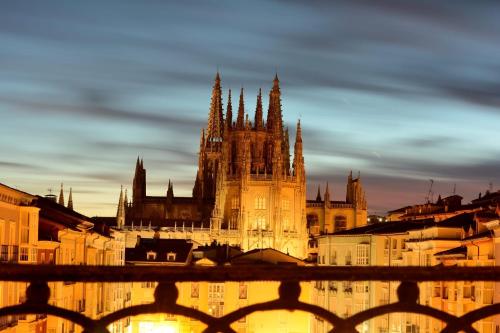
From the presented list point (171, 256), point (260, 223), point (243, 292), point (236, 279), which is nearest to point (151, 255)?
point (171, 256)

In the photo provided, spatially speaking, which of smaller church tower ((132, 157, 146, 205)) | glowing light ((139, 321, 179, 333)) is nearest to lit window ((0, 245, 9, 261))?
glowing light ((139, 321, 179, 333))

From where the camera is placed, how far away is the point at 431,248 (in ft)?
182

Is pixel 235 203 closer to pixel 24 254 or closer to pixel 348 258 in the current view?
pixel 348 258

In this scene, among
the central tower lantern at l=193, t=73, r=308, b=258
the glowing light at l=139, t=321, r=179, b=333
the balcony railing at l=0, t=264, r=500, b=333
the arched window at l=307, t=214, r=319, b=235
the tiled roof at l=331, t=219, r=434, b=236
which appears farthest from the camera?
the arched window at l=307, t=214, r=319, b=235

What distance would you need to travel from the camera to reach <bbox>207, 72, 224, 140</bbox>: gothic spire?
168m

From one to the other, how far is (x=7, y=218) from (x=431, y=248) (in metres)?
31.2

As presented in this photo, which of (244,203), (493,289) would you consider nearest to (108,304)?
(493,289)

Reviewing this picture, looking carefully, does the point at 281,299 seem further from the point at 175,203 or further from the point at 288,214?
the point at 175,203

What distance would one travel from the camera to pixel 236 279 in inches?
171

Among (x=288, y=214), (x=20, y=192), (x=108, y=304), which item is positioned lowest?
(x=108, y=304)

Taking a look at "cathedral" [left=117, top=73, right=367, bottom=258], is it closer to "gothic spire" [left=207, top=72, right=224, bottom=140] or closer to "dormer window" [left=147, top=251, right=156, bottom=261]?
"gothic spire" [left=207, top=72, right=224, bottom=140]

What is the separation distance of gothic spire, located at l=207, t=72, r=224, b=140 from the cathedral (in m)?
2.49

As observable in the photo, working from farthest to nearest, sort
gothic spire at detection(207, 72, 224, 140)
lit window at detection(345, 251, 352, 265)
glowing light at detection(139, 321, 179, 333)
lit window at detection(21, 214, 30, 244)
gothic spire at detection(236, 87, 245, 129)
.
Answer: gothic spire at detection(207, 72, 224, 140) < gothic spire at detection(236, 87, 245, 129) < lit window at detection(345, 251, 352, 265) < glowing light at detection(139, 321, 179, 333) < lit window at detection(21, 214, 30, 244)

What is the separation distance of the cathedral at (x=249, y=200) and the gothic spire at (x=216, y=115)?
2.49 m
